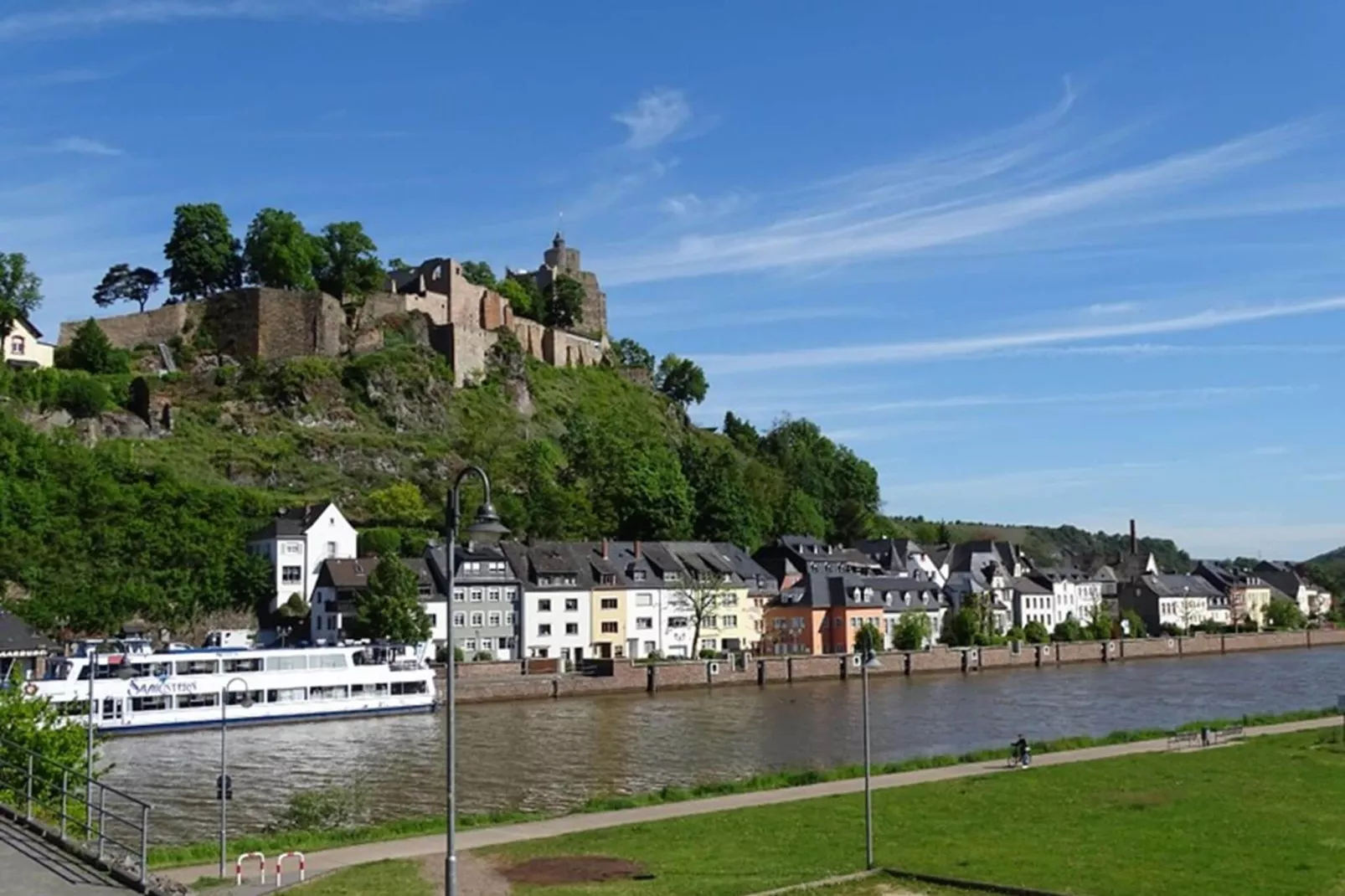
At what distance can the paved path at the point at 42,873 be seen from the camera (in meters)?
15.7

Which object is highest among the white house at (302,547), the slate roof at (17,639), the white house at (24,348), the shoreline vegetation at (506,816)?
the white house at (24,348)

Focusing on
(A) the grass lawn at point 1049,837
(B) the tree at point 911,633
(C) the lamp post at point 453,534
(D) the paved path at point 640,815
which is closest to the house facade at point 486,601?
(B) the tree at point 911,633

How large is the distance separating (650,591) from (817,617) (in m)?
12.7

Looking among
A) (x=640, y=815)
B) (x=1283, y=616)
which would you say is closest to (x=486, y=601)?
(x=640, y=815)

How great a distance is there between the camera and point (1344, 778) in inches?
1252

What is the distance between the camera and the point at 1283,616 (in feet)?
424

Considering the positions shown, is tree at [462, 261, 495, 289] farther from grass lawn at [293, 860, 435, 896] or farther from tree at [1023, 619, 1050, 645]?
grass lawn at [293, 860, 435, 896]

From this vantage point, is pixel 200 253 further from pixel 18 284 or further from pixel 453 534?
pixel 453 534

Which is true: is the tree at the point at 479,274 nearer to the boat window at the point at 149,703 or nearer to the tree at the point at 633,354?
the tree at the point at 633,354

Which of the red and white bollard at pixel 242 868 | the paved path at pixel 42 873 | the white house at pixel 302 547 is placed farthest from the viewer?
the white house at pixel 302 547

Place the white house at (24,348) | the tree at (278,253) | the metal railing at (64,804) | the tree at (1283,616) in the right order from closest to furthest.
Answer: the metal railing at (64,804) < the white house at (24,348) < the tree at (278,253) < the tree at (1283,616)

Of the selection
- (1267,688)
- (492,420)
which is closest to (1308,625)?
(1267,688)

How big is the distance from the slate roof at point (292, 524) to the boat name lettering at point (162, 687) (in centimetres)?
2249

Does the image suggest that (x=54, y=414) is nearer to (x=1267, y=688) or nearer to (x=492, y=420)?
(x=492, y=420)
